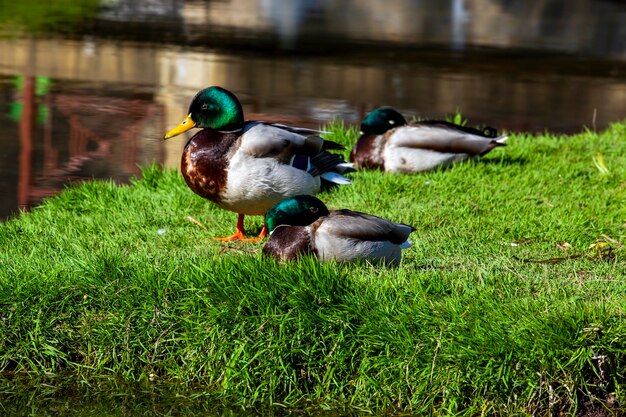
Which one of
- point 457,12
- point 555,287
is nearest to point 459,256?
point 555,287

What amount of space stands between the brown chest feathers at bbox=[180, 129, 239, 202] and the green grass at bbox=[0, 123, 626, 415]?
433 millimetres

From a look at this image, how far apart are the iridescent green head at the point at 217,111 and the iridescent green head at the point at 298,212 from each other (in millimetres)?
1164

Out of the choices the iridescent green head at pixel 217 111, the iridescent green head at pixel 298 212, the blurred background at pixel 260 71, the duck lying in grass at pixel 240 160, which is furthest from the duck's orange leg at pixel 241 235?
the blurred background at pixel 260 71

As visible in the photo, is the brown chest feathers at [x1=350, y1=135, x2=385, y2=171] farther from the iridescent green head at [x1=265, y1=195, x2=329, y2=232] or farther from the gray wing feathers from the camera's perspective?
the iridescent green head at [x1=265, y1=195, x2=329, y2=232]

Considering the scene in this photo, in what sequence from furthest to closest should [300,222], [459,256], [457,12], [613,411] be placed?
1. [457,12]
2. [459,256]
3. [300,222]
4. [613,411]

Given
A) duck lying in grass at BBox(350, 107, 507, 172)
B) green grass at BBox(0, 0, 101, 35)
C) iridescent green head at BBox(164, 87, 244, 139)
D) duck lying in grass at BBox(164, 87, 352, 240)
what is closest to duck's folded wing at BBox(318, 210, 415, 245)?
duck lying in grass at BBox(164, 87, 352, 240)

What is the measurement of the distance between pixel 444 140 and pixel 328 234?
2.86m

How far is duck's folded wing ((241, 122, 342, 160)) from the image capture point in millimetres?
6309

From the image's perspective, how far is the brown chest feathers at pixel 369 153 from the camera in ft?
26.1

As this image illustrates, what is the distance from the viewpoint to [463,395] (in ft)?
14.5

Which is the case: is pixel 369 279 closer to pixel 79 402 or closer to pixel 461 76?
pixel 79 402

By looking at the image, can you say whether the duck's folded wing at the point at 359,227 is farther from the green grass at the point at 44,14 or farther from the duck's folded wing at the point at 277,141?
the green grass at the point at 44,14

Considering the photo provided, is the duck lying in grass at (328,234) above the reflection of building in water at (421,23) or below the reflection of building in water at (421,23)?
below

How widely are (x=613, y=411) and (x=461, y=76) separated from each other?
919 centimetres
